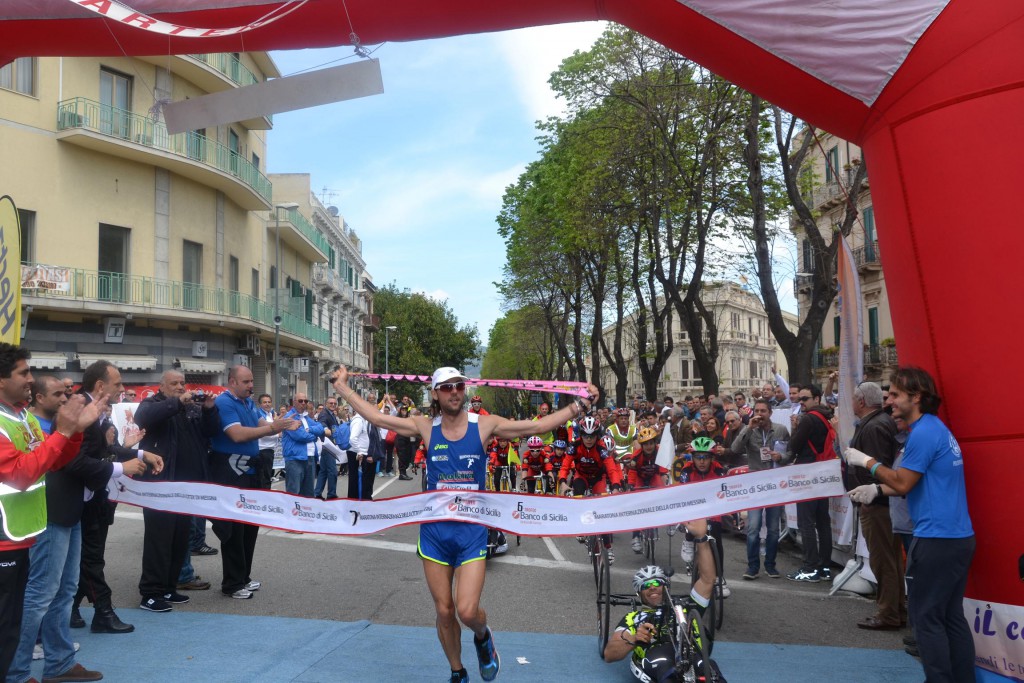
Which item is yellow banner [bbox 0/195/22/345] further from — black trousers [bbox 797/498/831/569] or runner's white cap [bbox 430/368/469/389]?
black trousers [bbox 797/498/831/569]

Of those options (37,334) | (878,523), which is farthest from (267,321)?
(878,523)

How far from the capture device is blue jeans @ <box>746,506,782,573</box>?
9164 millimetres

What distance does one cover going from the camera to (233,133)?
103 ft

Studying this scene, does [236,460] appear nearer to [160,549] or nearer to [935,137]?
[160,549]

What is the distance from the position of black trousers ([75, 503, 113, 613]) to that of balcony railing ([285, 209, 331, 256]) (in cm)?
3259

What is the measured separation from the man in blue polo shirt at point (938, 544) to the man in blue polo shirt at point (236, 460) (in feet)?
18.6

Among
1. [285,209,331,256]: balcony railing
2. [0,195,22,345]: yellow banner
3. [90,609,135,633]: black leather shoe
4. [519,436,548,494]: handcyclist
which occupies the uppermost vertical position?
[285,209,331,256]: balcony railing

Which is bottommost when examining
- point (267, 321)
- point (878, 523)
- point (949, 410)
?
point (878, 523)

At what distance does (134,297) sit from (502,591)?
20.5 metres

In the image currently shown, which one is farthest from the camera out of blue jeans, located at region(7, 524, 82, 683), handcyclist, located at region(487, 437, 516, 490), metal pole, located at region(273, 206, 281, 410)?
metal pole, located at region(273, 206, 281, 410)

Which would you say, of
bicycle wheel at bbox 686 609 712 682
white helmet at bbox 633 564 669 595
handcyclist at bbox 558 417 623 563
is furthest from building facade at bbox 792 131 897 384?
bicycle wheel at bbox 686 609 712 682

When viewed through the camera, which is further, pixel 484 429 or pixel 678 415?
pixel 678 415

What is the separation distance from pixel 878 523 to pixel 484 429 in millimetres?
4153

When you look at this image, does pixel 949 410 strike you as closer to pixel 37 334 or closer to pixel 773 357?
pixel 37 334
